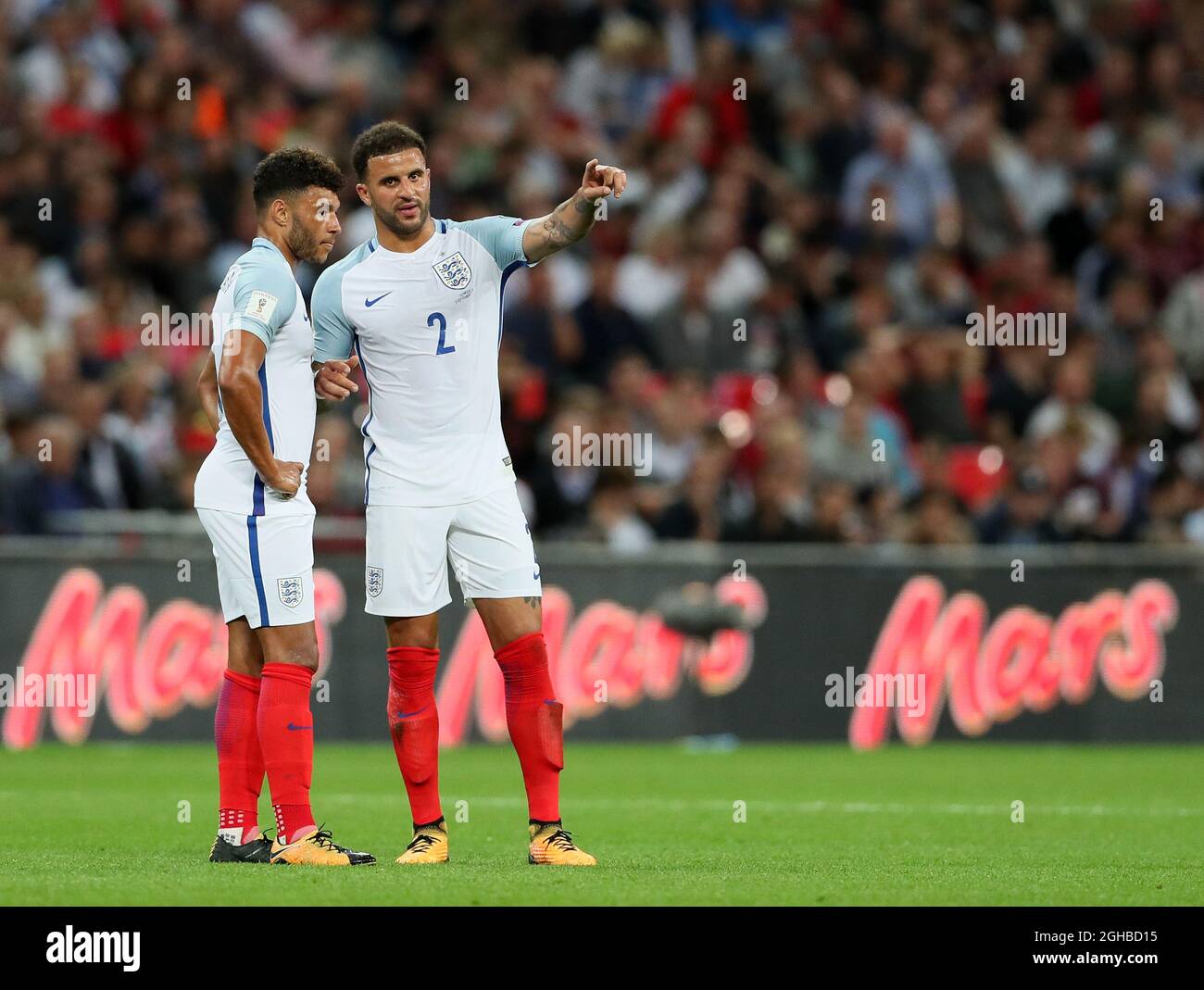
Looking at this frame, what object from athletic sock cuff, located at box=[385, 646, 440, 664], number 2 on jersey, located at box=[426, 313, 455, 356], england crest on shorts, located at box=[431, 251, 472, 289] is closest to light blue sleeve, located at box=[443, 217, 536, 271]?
england crest on shorts, located at box=[431, 251, 472, 289]

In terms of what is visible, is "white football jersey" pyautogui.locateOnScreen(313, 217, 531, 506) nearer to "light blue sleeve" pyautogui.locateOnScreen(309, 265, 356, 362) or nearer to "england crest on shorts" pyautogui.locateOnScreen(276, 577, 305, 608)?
"light blue sleeve" pyautogui.locateOnScreen(309, 265, 356, 362)

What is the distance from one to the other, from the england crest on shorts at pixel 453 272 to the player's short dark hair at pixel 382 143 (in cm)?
41

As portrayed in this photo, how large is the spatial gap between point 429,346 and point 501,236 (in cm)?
49

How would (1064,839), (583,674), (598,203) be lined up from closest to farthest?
(598,203) → (1064,839) → (583,674)

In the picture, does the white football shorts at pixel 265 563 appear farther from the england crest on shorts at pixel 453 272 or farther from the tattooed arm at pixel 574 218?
the tattooed arm at pixel 574 218

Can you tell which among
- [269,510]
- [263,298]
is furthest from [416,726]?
[263,298]

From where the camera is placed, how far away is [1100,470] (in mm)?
17047

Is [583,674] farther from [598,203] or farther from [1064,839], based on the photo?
[598,203]

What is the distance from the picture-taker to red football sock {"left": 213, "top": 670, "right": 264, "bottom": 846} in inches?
321

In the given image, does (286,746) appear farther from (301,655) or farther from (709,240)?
(709,240)

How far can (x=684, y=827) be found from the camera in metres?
9.92

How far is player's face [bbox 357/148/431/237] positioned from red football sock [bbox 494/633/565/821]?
1.62 m
